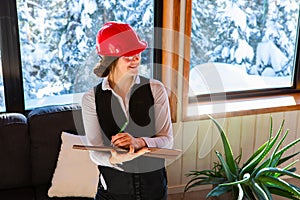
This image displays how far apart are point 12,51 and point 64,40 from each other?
292mm

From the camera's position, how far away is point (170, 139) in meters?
1.58

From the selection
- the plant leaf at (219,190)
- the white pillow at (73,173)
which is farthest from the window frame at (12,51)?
the plant leaf at (219,190)

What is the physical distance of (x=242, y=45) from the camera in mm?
2742

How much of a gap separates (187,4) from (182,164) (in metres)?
0.99

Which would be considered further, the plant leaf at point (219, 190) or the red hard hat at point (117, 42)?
the plant leaf at point (219, 190)

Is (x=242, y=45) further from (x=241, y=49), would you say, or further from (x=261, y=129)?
(x=261, y=129)

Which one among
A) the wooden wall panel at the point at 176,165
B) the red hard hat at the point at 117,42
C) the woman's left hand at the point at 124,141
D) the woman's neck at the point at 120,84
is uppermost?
the red hard hat at the point at 117,42

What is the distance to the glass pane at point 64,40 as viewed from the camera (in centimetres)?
236

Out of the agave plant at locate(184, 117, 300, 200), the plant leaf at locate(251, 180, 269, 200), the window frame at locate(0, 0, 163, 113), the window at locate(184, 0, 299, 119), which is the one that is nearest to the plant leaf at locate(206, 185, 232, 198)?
the agave plant at locate(184, 117, 300, 200)

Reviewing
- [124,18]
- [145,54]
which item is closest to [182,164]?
[145,54]

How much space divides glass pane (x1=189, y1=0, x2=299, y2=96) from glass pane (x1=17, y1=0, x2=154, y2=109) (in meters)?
0.32

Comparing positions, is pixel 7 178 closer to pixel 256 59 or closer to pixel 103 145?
pixel 103 145

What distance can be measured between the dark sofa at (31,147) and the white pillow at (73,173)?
0.06 meters

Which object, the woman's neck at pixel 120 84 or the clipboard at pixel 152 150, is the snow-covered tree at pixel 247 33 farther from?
the clipboard at pixel 152 150
